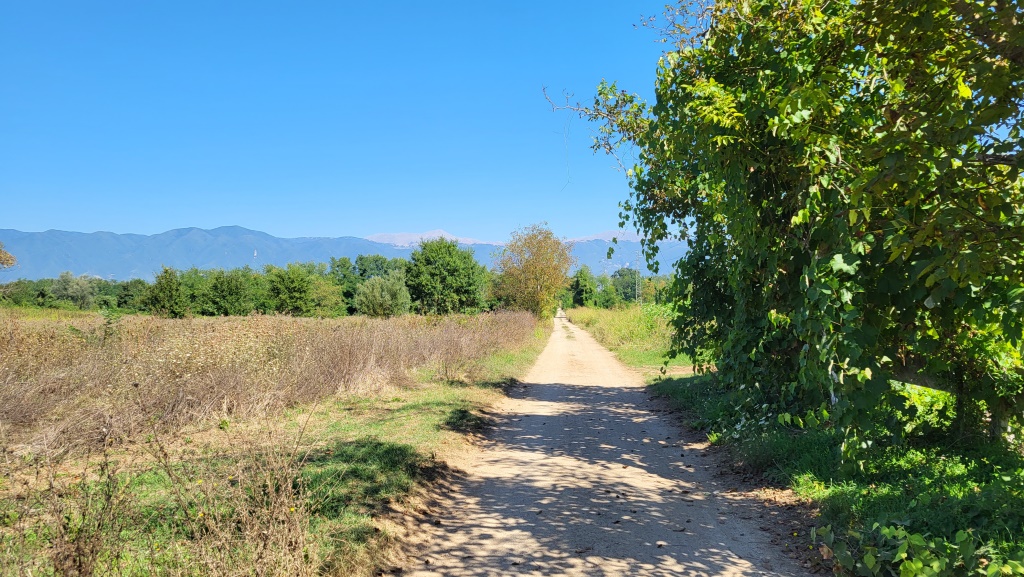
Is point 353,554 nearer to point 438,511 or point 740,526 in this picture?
point 438,511

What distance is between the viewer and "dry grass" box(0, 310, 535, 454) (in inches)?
267

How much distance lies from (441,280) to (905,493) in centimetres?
2928

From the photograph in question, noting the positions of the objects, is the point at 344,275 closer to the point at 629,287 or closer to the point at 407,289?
the point at 629,287

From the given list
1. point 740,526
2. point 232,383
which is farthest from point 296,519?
point 232,383

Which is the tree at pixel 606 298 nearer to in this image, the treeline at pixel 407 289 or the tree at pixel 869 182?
the treeline at pixel 407 289

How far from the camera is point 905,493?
488cm

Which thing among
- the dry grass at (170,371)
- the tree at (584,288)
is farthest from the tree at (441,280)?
the tree at (584,288)

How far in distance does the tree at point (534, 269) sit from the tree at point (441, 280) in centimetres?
811

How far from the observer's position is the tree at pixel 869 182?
311 cm

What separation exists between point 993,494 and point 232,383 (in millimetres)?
9763

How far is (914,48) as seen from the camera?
12.1 feet

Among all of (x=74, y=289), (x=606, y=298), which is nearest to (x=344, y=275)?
(x=74, y=289)

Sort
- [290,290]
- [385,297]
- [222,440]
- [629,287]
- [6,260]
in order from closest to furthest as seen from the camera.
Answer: [222,440] < [385,297] < [6,260] < [290,290] < [629,287]

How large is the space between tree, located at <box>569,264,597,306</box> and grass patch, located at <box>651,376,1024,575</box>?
249ft
